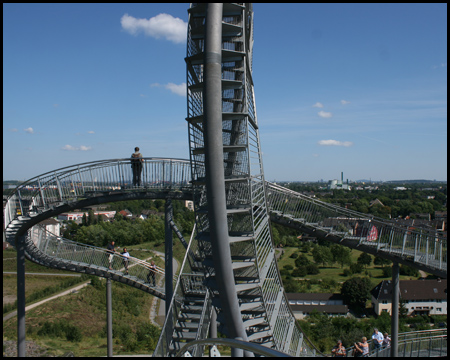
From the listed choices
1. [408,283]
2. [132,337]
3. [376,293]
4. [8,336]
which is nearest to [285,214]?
[132,337]

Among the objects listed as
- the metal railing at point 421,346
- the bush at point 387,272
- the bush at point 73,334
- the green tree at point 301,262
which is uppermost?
the metal railing at point 421,346

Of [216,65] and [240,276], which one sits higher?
[216,65]

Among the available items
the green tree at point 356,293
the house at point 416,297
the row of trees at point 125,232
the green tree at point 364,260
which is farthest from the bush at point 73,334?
the green tree at point 364,260

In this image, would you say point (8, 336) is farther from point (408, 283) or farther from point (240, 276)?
point (408, 283)

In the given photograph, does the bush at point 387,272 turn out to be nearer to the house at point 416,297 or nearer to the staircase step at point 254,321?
the house at point 416,297

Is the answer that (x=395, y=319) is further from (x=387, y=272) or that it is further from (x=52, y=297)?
(x=387, y=272)

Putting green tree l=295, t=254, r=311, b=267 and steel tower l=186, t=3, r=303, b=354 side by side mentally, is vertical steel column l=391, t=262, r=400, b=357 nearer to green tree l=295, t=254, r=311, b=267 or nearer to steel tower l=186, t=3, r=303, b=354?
steel tower l=186, t=3, r=303, b=354

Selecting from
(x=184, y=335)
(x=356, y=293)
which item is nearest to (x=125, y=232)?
(x=356, y=293)
